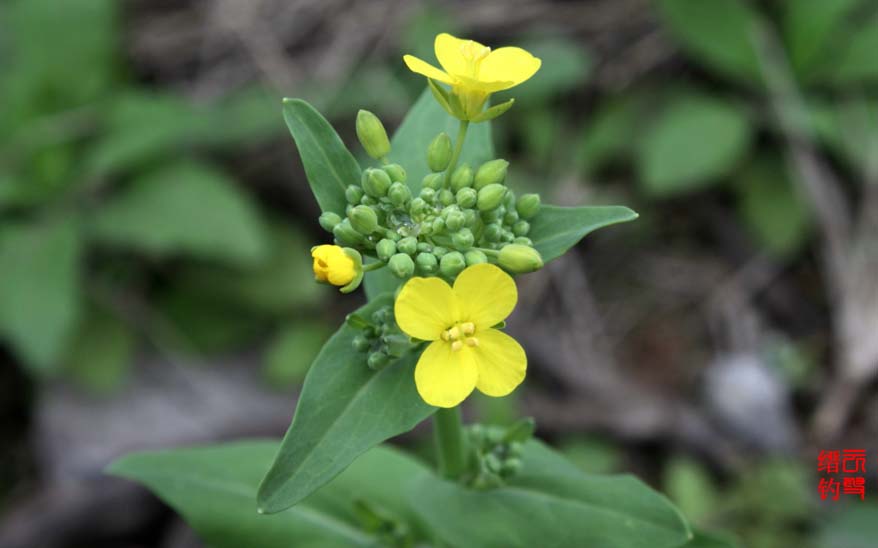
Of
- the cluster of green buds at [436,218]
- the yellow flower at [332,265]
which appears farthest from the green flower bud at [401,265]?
the yellow flower at [332,265]

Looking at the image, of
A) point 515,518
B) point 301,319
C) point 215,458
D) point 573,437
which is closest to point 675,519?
point 515,518

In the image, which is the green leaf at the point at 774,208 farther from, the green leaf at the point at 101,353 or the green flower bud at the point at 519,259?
the green leaf at the point at 101,353

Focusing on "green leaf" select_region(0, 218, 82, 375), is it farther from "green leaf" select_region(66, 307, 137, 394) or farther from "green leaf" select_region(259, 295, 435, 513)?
"green leaf" select_region(259, 295, 435, 513)

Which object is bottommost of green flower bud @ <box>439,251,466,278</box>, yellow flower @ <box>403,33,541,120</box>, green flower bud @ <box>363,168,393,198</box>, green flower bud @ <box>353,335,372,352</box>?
green flower bud @ <box>353,335,372,352</box>

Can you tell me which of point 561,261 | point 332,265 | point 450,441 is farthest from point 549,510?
point 561,261

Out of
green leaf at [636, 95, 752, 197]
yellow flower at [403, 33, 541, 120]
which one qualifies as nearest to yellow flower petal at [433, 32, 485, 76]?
yellow flower at [403, 33, 541, 120]

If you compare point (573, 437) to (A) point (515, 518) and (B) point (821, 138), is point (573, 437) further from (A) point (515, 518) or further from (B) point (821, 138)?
(B) point (821, 138)
